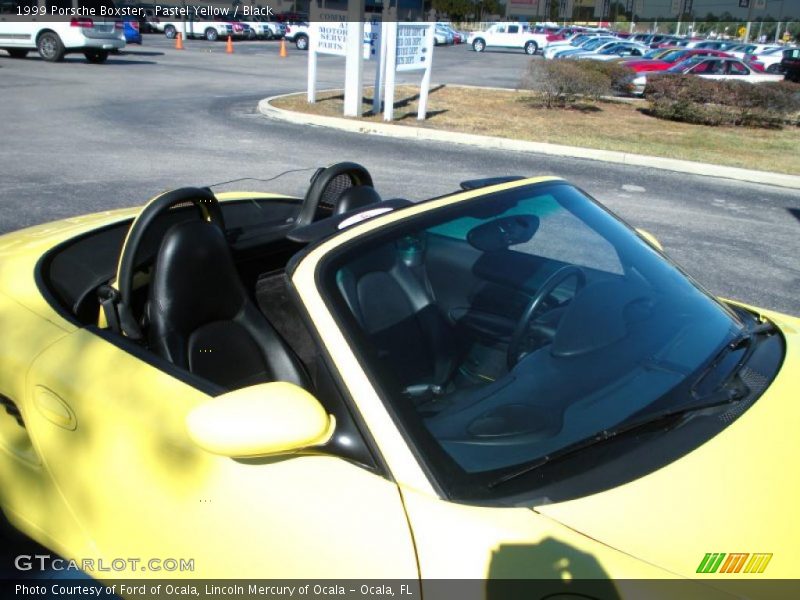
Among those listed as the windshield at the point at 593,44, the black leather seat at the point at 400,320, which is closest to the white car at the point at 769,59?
the windshield at the point at 593,44

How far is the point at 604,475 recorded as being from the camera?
5.68ft

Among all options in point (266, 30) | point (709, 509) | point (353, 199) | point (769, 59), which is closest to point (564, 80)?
point (353, 199)

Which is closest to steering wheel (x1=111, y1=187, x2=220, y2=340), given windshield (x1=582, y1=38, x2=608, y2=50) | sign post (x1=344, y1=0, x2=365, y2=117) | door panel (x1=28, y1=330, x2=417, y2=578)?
door panel (x1=28, y1=330, x2=417, y2=578)

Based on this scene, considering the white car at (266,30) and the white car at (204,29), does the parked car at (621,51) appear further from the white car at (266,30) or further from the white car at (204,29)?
the white car at (266,30)

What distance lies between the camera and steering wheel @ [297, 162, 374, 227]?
10.7 feet

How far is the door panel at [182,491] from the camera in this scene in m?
1.68

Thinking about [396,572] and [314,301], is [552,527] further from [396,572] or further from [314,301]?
[314,301]

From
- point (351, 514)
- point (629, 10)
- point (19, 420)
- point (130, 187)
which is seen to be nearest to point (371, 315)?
point (351, 514)

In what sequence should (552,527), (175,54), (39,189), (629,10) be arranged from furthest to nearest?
(629,10)
(175,54)
(39,189)
(552,527)

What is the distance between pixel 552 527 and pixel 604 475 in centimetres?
21

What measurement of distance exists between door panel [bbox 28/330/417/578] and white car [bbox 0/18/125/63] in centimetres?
2212

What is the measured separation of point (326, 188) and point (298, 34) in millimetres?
39195

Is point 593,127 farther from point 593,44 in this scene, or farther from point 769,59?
point 769,59

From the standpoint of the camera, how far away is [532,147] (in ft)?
38.8
